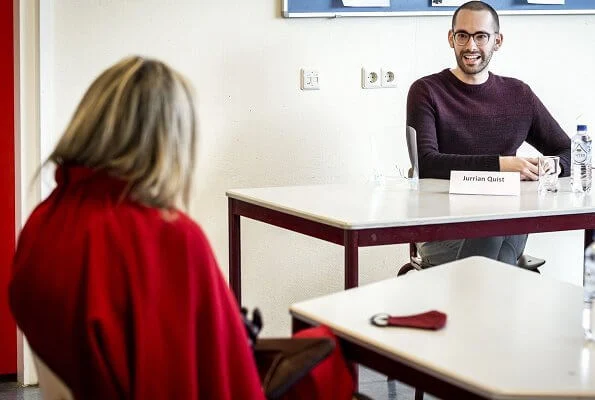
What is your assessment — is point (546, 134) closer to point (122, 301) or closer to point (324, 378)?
point (324, 378)

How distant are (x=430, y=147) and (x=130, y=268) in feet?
8.47

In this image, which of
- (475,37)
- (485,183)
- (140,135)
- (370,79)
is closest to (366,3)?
(370,79)

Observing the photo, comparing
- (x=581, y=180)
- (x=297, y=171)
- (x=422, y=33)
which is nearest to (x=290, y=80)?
(x=297, y=171)

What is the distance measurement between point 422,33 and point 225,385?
122 inches

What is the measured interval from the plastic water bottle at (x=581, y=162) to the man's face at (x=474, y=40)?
1.84 feet

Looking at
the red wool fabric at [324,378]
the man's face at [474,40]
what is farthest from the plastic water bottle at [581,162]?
the red wool fabric at [324,378]

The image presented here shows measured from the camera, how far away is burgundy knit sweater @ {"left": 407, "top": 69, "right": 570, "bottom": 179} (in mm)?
4195

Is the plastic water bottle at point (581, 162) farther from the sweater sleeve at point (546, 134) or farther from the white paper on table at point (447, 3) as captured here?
the white paper on table at point (447, 3)

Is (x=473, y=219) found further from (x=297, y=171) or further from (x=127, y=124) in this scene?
(x=127, y=124)

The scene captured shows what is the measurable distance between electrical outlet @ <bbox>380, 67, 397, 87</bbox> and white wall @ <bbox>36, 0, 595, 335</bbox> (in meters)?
0.03

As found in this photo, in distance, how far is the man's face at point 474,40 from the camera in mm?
4188

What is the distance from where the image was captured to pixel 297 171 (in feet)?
14.5

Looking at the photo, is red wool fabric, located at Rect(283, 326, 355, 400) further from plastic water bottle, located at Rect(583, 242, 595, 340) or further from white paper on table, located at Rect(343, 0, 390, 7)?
white paper on table, located at Rect(343, 0, 390, 7)

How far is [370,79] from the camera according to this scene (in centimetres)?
447
